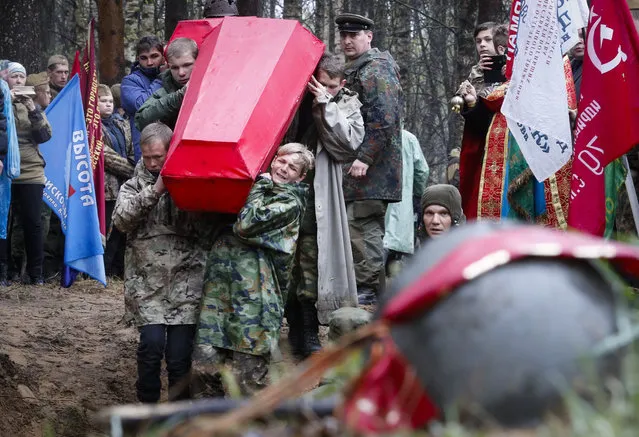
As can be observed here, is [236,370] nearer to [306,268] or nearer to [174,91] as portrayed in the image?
[306,268]

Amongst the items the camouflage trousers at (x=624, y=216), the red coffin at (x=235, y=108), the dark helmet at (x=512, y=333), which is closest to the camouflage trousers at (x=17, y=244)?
the red coffin at (x=235, y=108)

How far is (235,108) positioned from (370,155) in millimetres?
2349

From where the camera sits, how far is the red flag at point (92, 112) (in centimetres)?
983

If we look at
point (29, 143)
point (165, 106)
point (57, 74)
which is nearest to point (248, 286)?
point (165, 106)

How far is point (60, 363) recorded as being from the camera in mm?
7938

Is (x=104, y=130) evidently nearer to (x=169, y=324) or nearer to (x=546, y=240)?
(x=169, y=324)

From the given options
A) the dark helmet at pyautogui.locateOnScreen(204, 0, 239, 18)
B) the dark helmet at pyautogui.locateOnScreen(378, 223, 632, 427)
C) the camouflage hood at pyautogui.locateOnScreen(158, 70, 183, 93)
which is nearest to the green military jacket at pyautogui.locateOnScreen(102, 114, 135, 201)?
the dark helmet at pyautogui.locateOnScreen(204, 0, 239, 18)

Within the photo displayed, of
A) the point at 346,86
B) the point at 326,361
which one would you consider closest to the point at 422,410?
the point at 326,361

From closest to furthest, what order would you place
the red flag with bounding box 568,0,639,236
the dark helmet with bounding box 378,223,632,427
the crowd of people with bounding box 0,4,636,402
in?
the dark helmet with bounding box 378,223,632,427 < the red flag with bounding box 568,0,639,236 < the crowd of people with bounding box 0,4,636,402

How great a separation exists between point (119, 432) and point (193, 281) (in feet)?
14.4

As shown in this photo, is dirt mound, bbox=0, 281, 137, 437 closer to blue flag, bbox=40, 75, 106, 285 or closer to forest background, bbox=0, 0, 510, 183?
blue flag, bbox=40, 75, 106, 285

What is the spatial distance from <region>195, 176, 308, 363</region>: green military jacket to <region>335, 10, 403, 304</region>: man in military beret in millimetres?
1779

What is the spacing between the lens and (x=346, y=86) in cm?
799

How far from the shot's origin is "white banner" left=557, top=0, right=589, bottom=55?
658 cm
